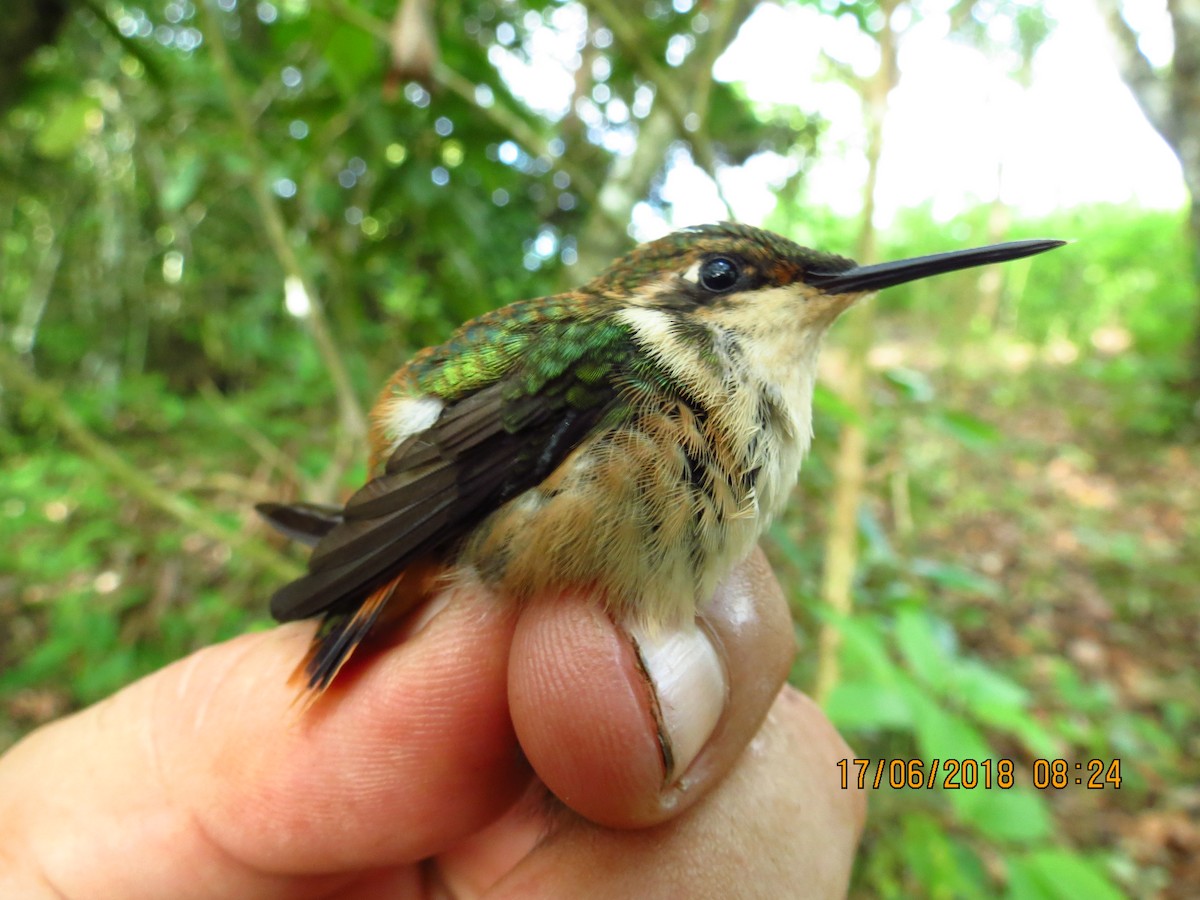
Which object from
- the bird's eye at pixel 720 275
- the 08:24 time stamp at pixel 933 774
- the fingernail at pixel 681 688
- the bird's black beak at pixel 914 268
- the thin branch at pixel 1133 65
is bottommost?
the 08:24 time stamp at pixel 933 774

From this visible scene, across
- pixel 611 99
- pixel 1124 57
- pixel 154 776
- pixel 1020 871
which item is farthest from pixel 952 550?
pixel 154 776

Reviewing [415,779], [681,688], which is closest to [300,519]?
[415,779]

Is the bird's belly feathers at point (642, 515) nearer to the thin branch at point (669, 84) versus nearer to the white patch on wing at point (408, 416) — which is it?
the white patch on wing at point (408, 416)

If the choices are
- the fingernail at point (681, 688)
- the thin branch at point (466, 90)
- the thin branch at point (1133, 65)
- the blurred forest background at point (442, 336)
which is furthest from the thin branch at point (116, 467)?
the thin branch at point (1133, 65)

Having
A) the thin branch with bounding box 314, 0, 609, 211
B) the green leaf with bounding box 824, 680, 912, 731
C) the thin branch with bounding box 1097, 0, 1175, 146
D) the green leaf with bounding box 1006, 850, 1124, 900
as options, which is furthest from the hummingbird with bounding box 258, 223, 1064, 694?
the thin branch with bounding box 1097, 0, 1175, 146

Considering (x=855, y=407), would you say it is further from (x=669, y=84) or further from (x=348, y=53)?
(x=348, y=53)

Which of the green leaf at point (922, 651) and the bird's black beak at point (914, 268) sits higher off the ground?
the bird's black beak at point (914, 268)

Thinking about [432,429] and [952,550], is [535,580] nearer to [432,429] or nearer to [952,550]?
[432,429]

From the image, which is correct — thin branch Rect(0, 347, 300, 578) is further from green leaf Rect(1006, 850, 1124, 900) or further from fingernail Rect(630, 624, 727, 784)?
green leaf Rect(1006, 850, 1124, 900)
